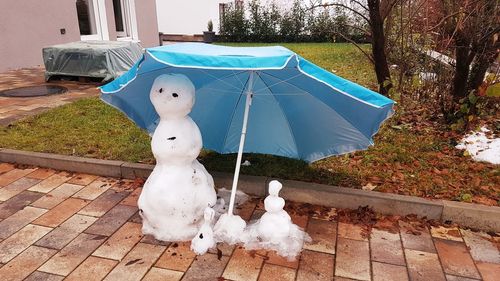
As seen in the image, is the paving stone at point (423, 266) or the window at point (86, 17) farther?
the window at point (86, 17)

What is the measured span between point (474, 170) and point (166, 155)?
3.24 meters

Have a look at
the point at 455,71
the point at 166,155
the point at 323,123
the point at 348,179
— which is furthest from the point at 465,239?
the point at 455,71

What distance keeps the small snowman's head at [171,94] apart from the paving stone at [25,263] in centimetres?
139

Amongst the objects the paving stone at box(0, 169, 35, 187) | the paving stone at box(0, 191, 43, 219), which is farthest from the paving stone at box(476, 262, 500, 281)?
the paving stone at box(0, 169, 35, 187)

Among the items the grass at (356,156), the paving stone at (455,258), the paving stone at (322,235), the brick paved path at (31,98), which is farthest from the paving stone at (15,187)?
the paving stone at (455,258)

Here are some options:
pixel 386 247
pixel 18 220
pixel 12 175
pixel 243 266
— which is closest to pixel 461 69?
pixel 386 247

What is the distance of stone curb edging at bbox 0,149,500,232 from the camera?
3.47m

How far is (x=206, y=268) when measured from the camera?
2904 millimetres

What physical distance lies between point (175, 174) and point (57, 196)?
5.09 ft

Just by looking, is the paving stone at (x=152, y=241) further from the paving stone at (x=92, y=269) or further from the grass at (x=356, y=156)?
the grass at (x=356, y=156)

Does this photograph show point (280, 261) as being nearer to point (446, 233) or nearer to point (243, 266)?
point (243, 266)

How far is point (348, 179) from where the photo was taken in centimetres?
410

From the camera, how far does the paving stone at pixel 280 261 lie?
2.95 meters

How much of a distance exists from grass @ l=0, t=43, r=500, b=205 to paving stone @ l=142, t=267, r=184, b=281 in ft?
5.01
